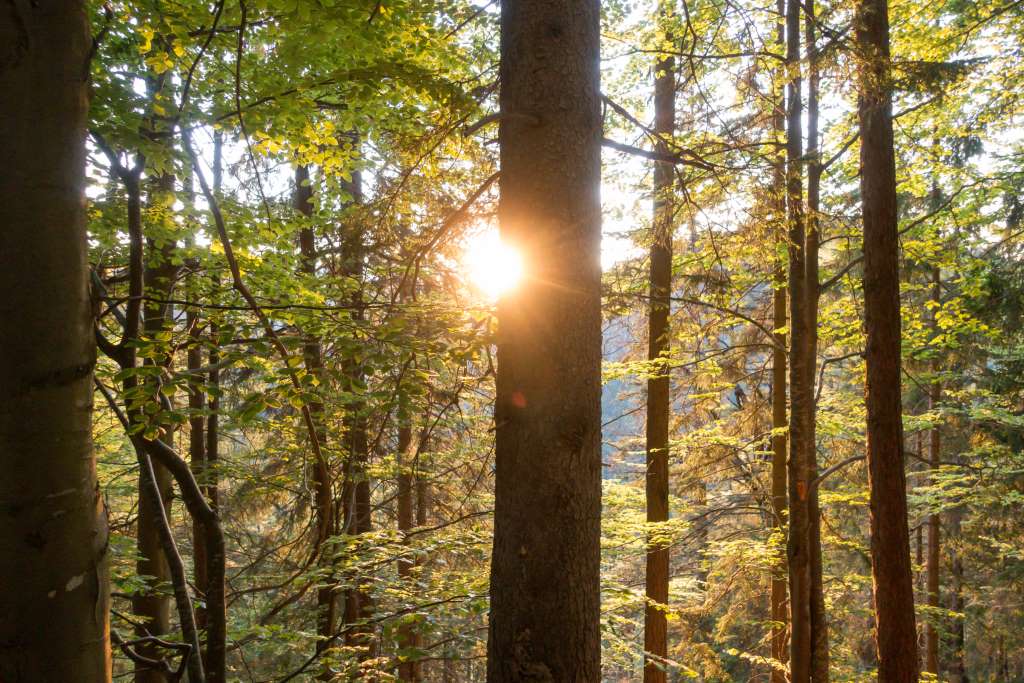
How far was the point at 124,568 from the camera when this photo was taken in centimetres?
526

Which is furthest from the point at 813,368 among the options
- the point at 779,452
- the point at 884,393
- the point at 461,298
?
the point at 461,298

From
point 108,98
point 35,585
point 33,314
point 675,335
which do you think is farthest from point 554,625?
point 675,335

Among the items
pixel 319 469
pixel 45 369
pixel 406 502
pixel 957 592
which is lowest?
pixel 957 592

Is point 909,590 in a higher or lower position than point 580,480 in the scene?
lower

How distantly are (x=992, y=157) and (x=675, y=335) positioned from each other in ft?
23.6

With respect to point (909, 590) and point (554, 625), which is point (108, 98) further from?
point (909, 590)

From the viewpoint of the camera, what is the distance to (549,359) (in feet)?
6.64

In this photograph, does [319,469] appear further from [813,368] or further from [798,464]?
[813,368]

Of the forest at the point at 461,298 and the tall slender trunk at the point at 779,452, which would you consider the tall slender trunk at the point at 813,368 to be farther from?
the tall slender trunk at the point at 779,452

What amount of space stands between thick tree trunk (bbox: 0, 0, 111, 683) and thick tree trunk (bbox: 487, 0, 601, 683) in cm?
118

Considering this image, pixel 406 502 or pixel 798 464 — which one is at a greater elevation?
pixel 798 464

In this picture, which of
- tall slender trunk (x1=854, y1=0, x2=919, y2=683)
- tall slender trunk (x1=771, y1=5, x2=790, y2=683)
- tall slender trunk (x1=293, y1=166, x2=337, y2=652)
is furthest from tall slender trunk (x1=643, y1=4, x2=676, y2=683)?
→ tall slender trunk (x1=293, y1=166, x2=337, y2=652)

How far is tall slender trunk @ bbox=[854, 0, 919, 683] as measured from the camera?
5574 millimetres

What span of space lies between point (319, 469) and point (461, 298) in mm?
2257
